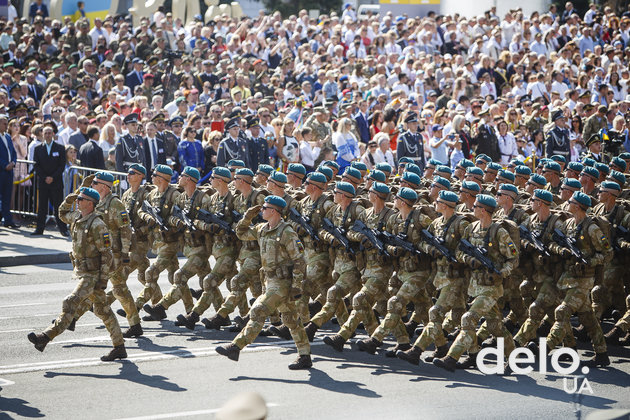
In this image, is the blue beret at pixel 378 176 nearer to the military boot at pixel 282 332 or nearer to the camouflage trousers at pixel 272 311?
the military boot at pixel 282 332

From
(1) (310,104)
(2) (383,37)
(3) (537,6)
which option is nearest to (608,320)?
(1) (310,104)

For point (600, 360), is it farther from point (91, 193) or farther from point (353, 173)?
point (91, 193)

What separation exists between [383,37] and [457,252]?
16884mm

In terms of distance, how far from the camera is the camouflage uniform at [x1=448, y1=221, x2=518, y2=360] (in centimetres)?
1072

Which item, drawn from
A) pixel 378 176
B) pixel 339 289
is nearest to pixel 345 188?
pixel 339 289

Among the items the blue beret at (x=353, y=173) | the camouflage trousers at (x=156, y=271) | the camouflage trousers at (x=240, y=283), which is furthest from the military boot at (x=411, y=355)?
the camouflage trousers at (x=156, y=271)

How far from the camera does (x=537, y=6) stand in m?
34.3

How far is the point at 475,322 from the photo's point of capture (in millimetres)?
10750

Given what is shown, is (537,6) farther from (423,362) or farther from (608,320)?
(423,362)

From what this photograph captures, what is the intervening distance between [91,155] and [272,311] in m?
8.49

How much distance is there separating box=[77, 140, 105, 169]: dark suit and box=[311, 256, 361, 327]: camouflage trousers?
301 inches

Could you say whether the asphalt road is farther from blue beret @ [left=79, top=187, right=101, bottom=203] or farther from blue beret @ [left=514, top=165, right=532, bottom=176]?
blue beret @ [left=514, top=165, right=532, bottom=176]

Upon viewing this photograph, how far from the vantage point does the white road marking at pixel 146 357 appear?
10656mm

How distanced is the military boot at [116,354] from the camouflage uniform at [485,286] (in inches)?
140
